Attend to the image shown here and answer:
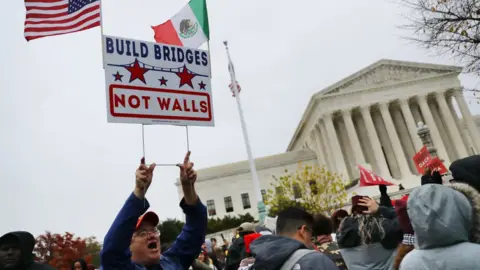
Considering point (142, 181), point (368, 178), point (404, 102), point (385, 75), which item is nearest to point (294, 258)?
point (142, 181)

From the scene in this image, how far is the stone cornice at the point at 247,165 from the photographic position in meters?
59.4

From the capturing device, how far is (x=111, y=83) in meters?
3.71

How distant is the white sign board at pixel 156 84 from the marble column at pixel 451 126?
52399 millimetres

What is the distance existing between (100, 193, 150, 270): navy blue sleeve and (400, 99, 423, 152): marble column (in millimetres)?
51054

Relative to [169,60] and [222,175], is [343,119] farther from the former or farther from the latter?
[169,60]

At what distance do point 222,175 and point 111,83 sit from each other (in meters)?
56.1

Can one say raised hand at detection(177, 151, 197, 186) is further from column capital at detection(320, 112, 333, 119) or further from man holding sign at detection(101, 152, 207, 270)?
column capital at detection(320, 112, 333, 119)

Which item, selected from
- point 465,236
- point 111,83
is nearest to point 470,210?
point 465,236

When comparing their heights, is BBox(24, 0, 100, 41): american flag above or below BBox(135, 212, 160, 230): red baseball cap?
above

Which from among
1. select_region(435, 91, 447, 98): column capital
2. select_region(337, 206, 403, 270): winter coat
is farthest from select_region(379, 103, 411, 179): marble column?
select_region(337, 206, 403, 270): winter coat

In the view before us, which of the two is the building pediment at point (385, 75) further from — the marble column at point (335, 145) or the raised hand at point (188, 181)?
the raised hand at point (188, 181)

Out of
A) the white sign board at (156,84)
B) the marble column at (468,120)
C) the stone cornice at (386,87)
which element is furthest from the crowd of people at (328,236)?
the marble column at (468,120)

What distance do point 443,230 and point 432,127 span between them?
52.2 metres

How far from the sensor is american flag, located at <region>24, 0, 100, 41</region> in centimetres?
578
